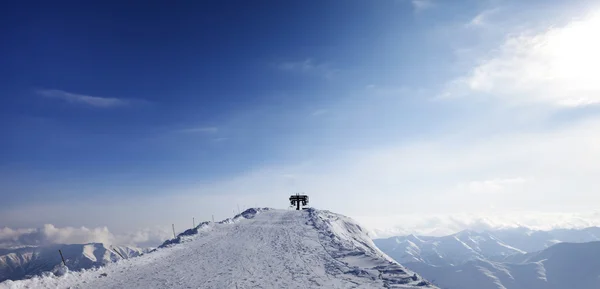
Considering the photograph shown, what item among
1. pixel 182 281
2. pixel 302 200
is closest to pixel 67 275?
pixel 182 281

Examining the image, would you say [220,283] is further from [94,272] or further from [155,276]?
[94,272]

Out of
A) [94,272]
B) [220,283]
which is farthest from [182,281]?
[94,272]

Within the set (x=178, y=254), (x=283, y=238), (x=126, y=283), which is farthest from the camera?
(x=283, y=238)

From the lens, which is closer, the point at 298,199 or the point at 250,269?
the point at 250,269

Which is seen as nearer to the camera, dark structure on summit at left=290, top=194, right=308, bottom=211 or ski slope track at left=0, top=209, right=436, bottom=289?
ski slope track at left=0, top=209, right=436, bottom=289

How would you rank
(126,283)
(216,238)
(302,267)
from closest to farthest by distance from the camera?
(126,283)
(302,267)
(216,238)

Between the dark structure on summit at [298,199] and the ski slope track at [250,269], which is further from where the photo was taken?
the dark structure on summit at [298,199]

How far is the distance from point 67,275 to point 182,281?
24.5ft

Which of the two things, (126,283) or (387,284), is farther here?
(126,283)

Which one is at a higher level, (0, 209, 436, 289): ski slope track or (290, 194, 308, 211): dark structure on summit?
(290, 194, 308, 211): dark structure on summit

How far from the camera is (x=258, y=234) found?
132ft

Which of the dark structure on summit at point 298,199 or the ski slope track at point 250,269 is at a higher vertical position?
the dark structure on summit at point 298,199

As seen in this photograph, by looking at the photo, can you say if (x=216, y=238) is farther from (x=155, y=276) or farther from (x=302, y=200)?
(x=302, y=200)

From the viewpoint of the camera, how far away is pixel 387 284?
17.5 meters
